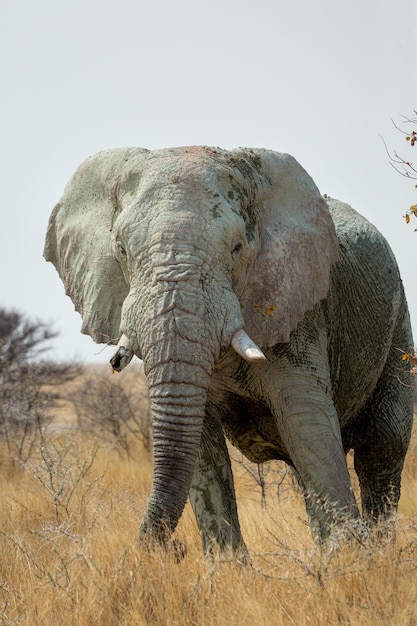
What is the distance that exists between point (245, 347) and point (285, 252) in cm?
79

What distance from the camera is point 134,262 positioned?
455cm

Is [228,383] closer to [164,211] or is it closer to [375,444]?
[164,211]

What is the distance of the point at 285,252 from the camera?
16.3ft

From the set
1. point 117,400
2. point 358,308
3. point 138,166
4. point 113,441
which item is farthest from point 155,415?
point 117,400

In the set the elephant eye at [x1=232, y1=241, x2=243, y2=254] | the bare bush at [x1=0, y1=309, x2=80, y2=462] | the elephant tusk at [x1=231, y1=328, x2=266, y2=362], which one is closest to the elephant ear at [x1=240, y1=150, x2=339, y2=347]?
the elephant eye at [x1=232, y1=241, x2=243, y2=254]

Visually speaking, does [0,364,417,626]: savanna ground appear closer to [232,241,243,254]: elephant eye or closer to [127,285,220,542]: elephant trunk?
[127,285,220,542]: elephant trunk

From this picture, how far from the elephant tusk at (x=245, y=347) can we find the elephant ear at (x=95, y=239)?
78cm

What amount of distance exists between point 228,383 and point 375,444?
156 cm

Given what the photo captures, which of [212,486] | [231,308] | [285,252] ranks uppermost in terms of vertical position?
[285,252]

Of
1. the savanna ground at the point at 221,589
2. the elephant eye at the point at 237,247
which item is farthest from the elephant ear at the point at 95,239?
the savanna ground at the point at 221,589

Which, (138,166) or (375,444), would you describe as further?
(375,444)

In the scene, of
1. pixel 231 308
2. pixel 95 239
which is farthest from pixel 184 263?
pixel 95 239

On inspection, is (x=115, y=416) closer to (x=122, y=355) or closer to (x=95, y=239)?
(x=95, y=239)

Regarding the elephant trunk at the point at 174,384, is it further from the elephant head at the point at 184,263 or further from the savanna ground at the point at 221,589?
the savanna ground at the point at 221,589
